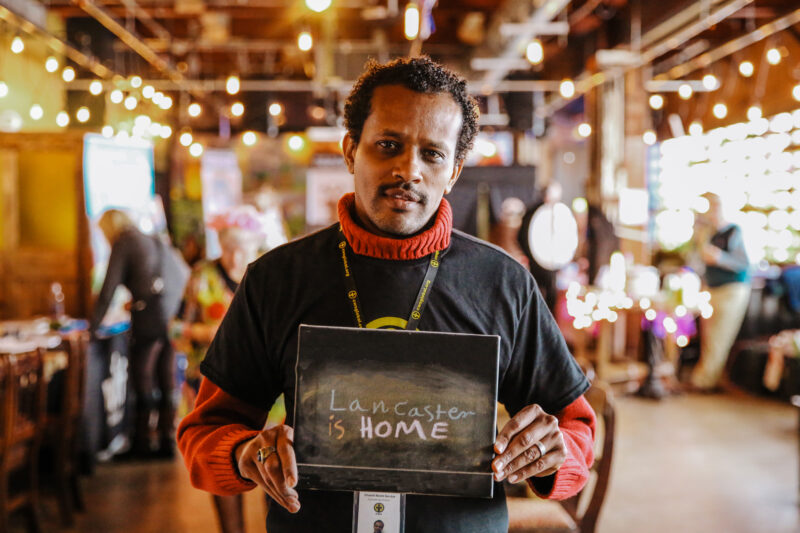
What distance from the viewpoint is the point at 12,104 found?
7430mm

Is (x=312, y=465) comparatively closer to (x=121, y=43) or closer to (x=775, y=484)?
(x=775, y=484)

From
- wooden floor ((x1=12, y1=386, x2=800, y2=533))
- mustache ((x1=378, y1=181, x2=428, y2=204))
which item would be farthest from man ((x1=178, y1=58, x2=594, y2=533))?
wooden floor ((x1=12, y1=386, x2=800, y2=533))

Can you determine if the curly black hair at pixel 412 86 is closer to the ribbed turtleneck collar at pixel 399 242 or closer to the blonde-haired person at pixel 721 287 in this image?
the ribbed turtleneck collar at pixel 399 242

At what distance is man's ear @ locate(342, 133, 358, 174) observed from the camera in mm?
1371

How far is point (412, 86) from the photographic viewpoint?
126cm

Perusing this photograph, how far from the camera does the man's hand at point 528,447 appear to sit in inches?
43.5

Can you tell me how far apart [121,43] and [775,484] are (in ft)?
27.3

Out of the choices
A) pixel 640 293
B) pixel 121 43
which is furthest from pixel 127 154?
pixel 640 293

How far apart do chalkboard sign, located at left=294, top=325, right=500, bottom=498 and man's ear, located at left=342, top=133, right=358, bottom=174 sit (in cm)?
41

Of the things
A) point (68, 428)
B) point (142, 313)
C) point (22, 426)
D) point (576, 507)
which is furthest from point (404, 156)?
point (142, 313)

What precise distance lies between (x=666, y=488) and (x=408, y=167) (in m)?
3.85

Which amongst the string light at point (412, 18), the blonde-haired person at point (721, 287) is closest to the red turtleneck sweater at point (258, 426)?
the string light at point (412, 18)

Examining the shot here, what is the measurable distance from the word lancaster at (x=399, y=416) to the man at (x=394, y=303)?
0.17 meters

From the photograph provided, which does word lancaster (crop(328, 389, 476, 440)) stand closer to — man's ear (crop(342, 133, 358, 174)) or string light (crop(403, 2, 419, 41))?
man's ear (crop(342, 133, 358, 174))
